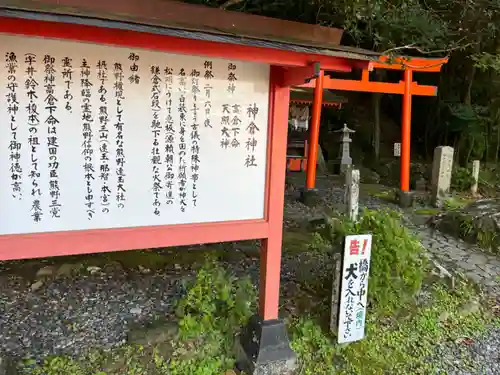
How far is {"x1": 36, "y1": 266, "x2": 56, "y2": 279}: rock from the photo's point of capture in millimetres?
4951

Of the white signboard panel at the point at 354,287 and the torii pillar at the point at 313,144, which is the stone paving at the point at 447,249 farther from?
the white signboard panel at the point at 354,287

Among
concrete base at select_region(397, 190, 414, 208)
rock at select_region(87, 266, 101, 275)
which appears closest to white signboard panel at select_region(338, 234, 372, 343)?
rock at select_region(87, 266, 101, 275)

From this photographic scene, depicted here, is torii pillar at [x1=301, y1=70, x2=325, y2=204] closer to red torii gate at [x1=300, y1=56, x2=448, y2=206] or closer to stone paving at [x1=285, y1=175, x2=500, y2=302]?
red torii gate at [x1=300, y1=56, x2=448, y2=206]

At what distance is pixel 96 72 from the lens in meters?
2.81

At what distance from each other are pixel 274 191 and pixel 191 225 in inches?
30.5

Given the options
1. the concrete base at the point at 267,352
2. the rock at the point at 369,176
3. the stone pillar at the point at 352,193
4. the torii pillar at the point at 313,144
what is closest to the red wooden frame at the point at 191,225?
the concrete base at the point at 267,352

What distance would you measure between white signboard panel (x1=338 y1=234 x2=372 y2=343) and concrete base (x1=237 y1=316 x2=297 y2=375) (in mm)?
654

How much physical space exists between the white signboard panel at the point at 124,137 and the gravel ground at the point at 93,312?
59.8 inches

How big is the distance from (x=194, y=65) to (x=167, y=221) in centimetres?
123

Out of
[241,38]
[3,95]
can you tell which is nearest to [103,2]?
[3,95]

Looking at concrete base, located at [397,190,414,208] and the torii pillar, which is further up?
the torii pillar

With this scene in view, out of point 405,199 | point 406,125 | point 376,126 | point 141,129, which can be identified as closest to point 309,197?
point 405,199

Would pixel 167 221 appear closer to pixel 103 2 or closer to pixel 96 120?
pixel 96 120

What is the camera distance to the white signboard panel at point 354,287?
393cm
